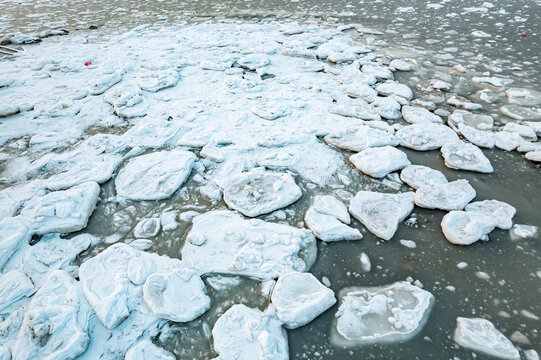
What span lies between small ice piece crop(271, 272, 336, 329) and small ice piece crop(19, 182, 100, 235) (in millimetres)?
1196

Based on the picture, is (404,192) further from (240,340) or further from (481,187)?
(240,340)

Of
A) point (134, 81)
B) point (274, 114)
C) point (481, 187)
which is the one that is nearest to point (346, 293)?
point (481, 187)

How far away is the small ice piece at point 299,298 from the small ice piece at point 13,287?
1.13 m

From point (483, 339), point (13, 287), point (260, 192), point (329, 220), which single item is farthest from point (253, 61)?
point (483, 339)

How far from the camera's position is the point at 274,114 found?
2705 mm

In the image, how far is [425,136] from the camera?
7.77 feet

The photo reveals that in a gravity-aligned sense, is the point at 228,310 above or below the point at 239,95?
below

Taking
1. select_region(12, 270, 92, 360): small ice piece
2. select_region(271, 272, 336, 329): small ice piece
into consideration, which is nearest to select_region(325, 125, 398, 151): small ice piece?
select_region(271, 272, 336, 329): small ice piece

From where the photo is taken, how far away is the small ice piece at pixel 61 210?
1732mm

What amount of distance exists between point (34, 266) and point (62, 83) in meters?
2.60

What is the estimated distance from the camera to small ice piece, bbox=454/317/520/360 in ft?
3.94

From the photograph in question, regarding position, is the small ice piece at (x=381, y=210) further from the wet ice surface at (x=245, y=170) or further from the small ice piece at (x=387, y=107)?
the small ice piece at (x=387, y=107)

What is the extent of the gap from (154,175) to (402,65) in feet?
9.88

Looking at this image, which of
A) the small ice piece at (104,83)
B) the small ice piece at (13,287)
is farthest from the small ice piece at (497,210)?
the small ice piece at (104,83)
